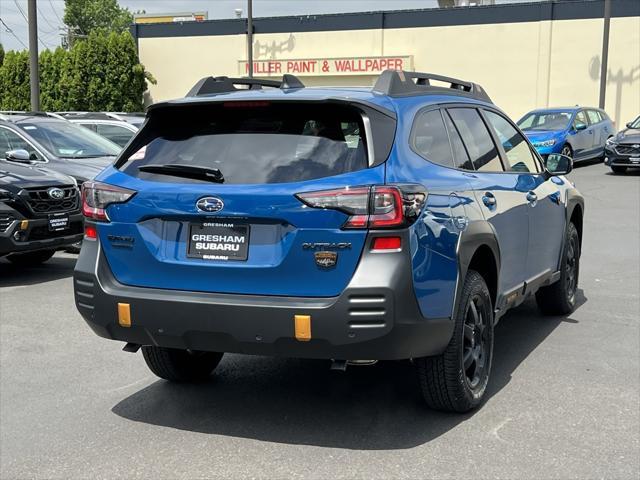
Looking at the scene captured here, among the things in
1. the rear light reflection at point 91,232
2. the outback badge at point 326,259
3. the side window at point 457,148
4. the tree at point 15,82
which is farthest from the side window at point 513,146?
the tree at point 15,82

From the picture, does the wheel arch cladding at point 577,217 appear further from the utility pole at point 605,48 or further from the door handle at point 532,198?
the utility pole at point 605,48

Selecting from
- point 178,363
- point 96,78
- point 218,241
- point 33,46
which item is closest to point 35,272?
point 178,363

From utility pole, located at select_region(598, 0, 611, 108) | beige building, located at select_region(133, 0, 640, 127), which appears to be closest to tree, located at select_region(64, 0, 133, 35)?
beige building, located at select_region(133, 0, 640, 127)

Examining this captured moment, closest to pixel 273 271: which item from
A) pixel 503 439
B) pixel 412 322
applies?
pixel 412 322

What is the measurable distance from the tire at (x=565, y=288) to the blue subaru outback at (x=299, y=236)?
84.4 inches

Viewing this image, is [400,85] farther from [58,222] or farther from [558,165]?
[58,222]

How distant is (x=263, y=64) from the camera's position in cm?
3950

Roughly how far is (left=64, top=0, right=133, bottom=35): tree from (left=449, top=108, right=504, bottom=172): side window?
330 ft

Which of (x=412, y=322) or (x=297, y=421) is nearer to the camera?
(x=412, y=322)

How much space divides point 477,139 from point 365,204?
5.75 ft

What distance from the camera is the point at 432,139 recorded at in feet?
15.6

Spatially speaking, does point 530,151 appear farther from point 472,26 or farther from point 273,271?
point 472,26

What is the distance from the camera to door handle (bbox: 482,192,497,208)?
4963 mm

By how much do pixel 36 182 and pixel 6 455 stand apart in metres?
5.26
